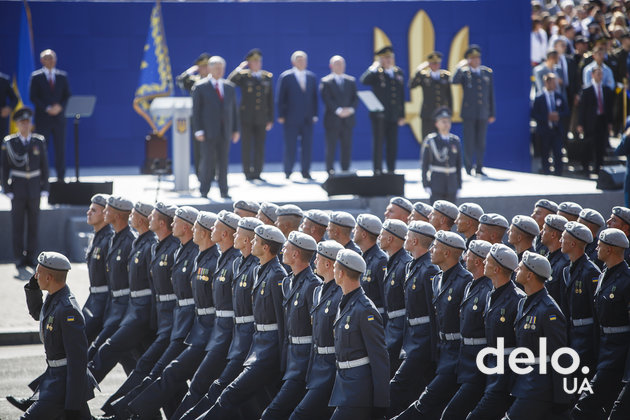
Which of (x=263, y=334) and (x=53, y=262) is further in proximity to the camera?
(x=263, y=334)

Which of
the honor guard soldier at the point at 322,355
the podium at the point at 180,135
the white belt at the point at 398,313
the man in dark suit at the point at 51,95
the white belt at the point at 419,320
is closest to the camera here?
the honor guard soldier at the point at 322,355

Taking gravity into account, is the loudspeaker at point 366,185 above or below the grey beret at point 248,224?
below

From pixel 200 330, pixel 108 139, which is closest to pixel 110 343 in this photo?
pixel 200 330

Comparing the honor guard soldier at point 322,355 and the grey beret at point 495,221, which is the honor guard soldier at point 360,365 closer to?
the honor guard soldier at point 322,355

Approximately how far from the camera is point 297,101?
62.4ft

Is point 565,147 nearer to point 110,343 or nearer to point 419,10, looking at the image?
point 419,10

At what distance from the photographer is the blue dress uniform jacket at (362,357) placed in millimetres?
7621

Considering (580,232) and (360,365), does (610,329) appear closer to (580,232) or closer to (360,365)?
(580,232)

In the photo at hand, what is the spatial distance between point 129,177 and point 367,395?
527 inches

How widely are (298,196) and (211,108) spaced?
1.83m

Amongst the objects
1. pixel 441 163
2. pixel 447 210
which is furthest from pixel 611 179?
pixel 447 210

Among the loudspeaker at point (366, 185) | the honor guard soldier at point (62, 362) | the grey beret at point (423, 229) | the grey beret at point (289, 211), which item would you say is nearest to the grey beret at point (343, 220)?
the grey beret at point (289, 211)

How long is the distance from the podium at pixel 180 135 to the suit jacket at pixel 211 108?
0.94 metres

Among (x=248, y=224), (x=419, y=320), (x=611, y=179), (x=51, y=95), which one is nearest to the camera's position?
(x=419, y=320)
